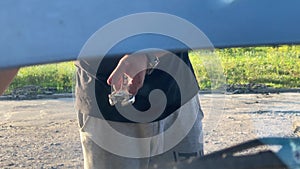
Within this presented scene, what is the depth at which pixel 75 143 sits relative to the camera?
5.36 metres

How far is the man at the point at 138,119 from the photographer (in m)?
1.85

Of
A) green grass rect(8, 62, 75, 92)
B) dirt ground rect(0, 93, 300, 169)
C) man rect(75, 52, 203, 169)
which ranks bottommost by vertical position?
dirt ground rect(0, 93, 300, 169)

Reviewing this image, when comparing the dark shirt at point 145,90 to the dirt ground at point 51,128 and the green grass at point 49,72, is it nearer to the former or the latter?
the green grass at point 49,72

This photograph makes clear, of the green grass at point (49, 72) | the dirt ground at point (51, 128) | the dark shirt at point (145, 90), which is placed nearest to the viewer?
the green grass at point (49, 72)

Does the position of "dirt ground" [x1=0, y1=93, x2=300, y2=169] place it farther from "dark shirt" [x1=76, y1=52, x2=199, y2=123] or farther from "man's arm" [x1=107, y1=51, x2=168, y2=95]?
"man's arm" [x1=107, y1=51, x2=168, y2=95]

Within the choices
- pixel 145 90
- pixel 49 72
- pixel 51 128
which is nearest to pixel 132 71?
pixel 49 72

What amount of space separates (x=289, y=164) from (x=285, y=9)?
0.29m

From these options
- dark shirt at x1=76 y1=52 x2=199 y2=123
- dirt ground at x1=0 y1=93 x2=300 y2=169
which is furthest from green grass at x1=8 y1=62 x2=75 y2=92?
dirt ground at x1=0 y1=93 x2=300 y2=169

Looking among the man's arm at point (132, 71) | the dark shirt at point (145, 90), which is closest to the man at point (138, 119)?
the dark shirt at point (145, 90)

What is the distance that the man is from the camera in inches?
72.7

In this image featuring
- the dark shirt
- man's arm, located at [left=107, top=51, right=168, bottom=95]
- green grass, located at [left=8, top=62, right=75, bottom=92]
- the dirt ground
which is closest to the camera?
green grass, located at [left=8, top=62, right=75, bottom=92]

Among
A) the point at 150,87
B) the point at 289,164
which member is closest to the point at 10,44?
the point at 289,164

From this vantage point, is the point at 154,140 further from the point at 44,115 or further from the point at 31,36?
the point at 44,115

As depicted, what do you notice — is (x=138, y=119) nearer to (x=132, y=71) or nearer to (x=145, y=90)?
(x=145, y=90)
